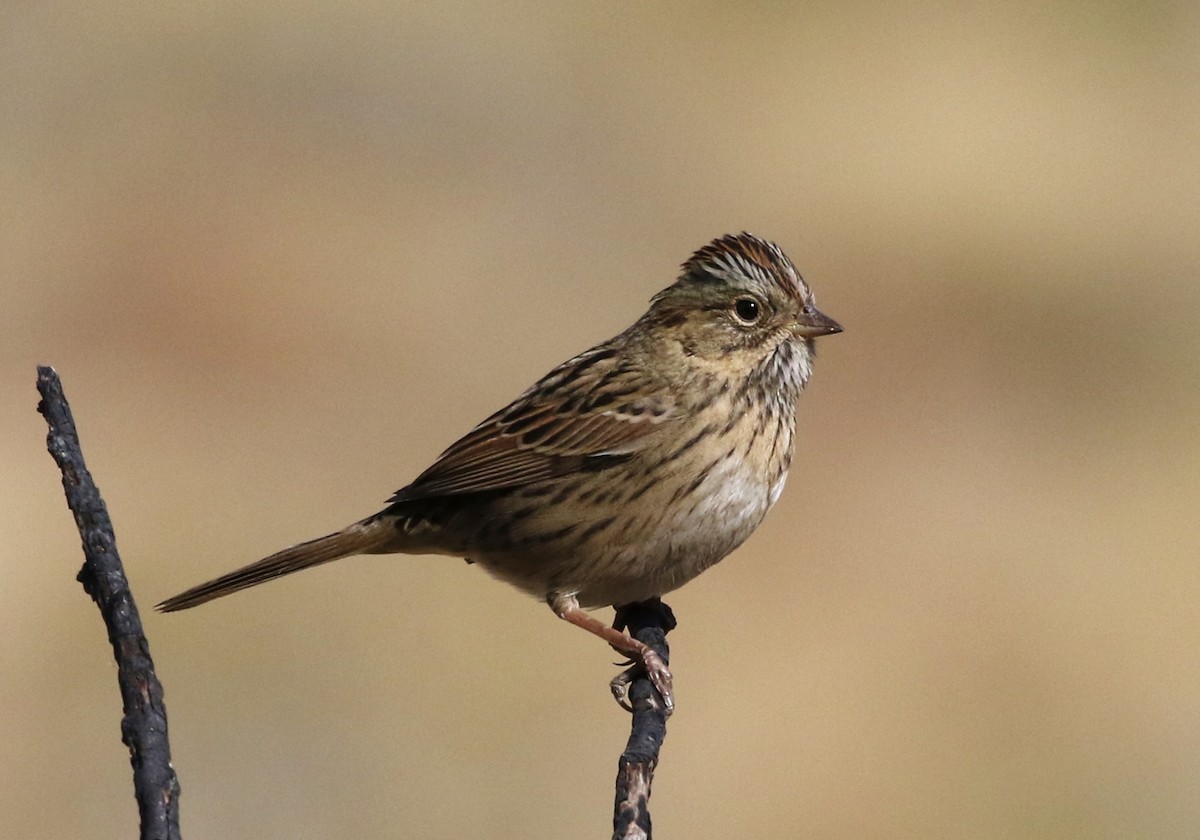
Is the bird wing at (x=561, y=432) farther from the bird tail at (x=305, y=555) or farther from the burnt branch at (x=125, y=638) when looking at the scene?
the burnt branch at (x=125, y=638)

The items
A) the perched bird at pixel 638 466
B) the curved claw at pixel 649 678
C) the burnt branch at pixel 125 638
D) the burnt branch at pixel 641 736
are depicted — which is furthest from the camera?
the perched bird at pixel 638 466

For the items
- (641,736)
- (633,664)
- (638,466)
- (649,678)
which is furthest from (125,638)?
(638,466)

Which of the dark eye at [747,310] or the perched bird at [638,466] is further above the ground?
the dark eye at [747,310]

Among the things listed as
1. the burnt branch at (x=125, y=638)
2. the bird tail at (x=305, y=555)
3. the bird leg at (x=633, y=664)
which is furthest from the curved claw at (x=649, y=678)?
the burnt branch at (x=125, y=638)

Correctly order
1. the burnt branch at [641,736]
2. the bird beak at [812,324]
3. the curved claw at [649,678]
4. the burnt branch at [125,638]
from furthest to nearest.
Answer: the bird beak at [812,324]
the curved claw at [649,678]
the burnt branch at [641,736]
the burnt branch at [125,638]

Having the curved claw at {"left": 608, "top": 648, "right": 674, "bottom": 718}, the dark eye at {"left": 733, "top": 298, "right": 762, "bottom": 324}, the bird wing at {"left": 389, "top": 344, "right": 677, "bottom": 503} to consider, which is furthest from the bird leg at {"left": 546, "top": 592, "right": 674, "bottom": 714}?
the dark eye at {"left": 733, "top": 298, "right": 762, "bottom": 324}

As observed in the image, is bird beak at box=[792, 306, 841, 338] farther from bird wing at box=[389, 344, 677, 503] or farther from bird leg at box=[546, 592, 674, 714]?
bird leg at box=[546, 592, 674, 714]

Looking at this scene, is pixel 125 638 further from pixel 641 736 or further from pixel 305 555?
pixel 305 555
